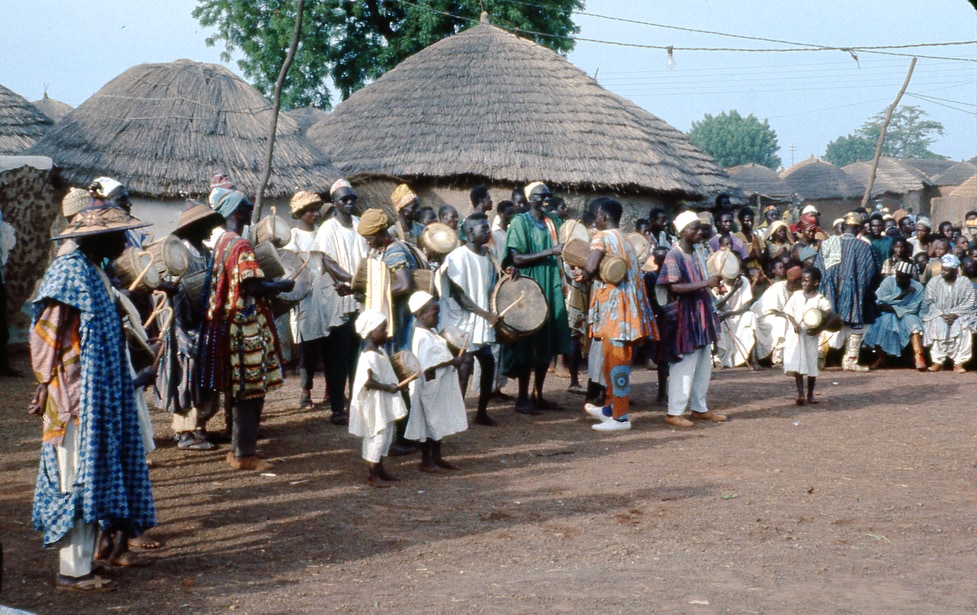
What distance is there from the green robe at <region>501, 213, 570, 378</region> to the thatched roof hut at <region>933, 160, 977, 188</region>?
35.4 meters

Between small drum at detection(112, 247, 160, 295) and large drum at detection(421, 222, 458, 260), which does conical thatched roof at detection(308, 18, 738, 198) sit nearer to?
large drum at detection(421, 222, 458, 260)

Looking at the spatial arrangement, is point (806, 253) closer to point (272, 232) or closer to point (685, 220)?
point (685, 220)

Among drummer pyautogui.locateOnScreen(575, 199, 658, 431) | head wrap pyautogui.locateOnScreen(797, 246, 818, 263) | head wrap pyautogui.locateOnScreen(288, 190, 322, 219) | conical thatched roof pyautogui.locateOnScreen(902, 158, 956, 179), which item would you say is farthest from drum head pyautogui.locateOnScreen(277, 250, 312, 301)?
conical thatched roof pyautogui.locateOnScreen(902, 158, 956, 179)

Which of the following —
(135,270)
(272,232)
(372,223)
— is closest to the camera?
(135,270)

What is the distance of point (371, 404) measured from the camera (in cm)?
635

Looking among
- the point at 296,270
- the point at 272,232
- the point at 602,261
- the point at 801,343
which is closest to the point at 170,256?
the point at 296,270

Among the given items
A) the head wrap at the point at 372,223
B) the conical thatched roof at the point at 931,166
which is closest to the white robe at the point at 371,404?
the head wrap at the point at 372,223

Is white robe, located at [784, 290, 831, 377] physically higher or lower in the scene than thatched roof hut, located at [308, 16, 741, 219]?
lower

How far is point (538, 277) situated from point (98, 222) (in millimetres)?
4772

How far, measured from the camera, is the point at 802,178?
36219 millimetres

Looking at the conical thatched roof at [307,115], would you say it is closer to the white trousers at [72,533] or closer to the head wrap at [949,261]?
the head wrap at [949,261]

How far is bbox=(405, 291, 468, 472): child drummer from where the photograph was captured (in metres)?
6.74

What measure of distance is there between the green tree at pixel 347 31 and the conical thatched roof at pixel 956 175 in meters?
20.2

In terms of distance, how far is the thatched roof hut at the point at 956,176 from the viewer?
40.7m
